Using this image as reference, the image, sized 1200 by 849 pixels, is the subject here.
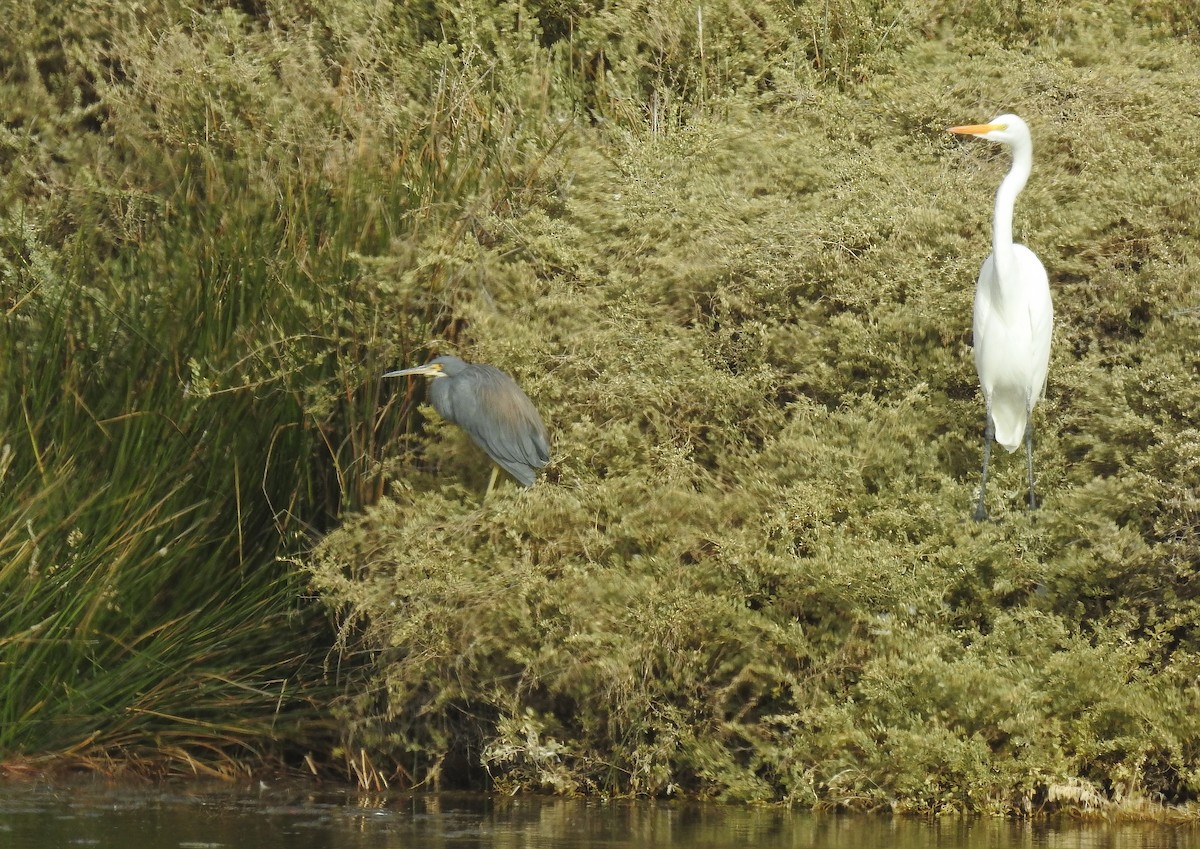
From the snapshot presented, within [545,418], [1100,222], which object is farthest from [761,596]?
[1100,222]

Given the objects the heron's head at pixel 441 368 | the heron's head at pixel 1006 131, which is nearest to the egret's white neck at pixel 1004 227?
the heron's head at pixel 1006 131

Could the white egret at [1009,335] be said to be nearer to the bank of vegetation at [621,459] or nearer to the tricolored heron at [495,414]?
the bank of vegetation at [621,459]

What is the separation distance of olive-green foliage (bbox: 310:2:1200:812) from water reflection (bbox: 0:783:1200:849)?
16 centimetres

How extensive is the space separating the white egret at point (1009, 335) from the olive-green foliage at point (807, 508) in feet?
0.55

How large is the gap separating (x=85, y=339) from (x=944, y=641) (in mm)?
3386

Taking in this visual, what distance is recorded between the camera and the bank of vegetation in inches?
191

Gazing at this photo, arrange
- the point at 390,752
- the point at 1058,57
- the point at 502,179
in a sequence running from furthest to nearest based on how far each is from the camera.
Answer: the point at 1058,57 < the point at 502,179 < the point at 390,752

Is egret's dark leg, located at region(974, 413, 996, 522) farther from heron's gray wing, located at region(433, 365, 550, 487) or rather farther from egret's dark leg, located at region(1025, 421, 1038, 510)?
heron's gray wing, located at region(433, 365, 550, 487)

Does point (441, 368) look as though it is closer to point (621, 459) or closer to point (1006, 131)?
point (621, 459)

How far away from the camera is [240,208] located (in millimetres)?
6125

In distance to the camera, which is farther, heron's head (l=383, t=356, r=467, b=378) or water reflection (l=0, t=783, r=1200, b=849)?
heron's head (l=383, t=356, r=467, b=378)

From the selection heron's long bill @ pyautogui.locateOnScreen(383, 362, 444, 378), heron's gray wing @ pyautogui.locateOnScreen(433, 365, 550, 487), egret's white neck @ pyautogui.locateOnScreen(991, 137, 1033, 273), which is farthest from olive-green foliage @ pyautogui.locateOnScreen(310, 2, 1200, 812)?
egret's white neck @ pyautogui.locateOnScreen(991, 137, 1033, 273)

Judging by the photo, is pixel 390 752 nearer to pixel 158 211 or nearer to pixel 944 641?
pixel 944 641

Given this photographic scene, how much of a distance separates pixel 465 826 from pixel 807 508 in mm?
1476
